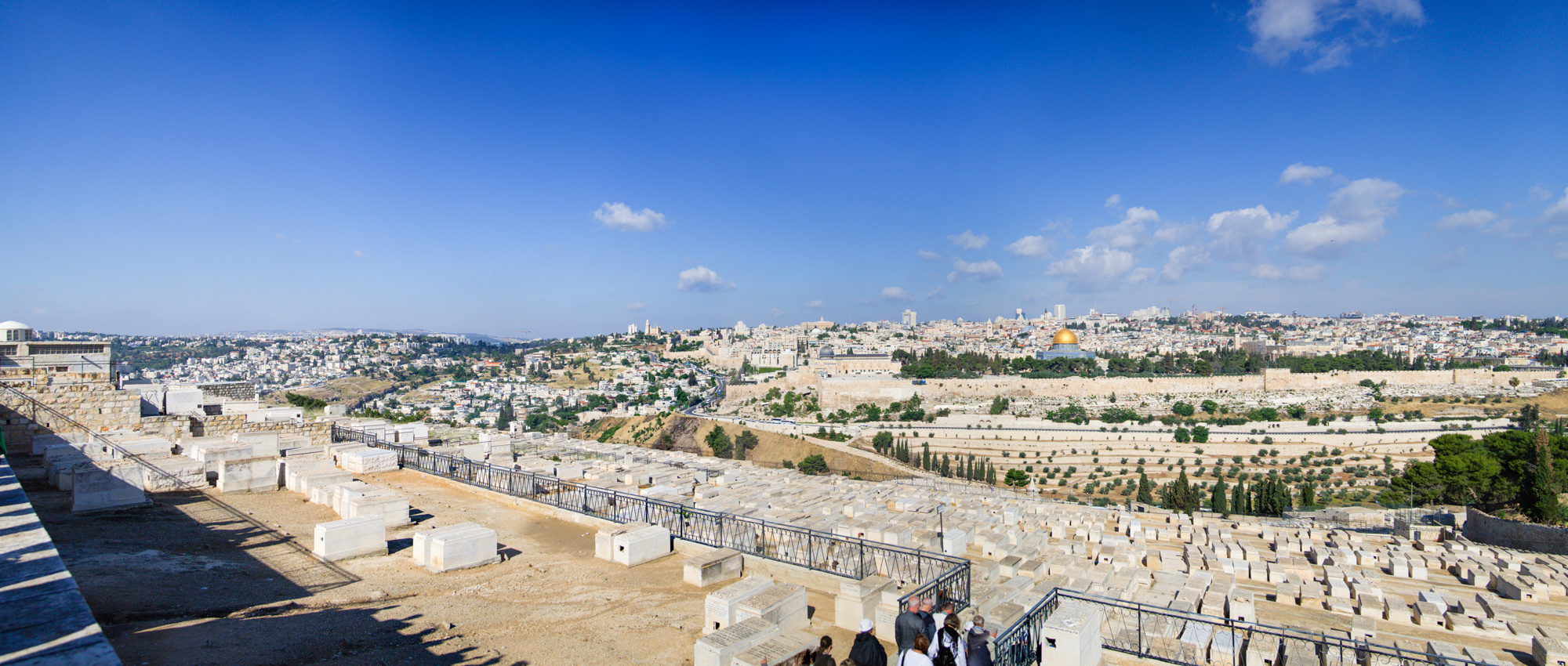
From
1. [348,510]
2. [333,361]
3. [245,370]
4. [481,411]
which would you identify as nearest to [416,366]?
[333,361]

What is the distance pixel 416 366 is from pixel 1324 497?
116324 millimetres

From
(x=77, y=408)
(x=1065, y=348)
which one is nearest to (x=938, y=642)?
(x=77, y=408)

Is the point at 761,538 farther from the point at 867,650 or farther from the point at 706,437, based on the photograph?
the point at 706,437

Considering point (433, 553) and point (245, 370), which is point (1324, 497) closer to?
point (433, 553)

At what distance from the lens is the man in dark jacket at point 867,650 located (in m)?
3.96

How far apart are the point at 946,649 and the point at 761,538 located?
408 cm

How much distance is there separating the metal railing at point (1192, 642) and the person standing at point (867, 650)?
3.63ft

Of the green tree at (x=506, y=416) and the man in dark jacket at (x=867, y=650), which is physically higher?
the man in dark jacket at (x=867, y=650)

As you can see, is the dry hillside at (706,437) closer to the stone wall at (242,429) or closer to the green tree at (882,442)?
the green tree at (882,442)

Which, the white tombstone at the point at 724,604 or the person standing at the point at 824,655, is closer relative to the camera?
the person standing at the point at 824,655

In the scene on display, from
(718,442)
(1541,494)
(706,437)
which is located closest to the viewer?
(1541,494)

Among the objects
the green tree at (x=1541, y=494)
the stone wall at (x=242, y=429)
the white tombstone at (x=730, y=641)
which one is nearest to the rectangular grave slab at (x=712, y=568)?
the white tombstone at (x=730, y=641)

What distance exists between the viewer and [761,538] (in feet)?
25.7

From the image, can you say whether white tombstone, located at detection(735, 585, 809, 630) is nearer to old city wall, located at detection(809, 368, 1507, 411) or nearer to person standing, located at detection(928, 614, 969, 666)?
person standing, located at detection(928, 614, 969, 666)
